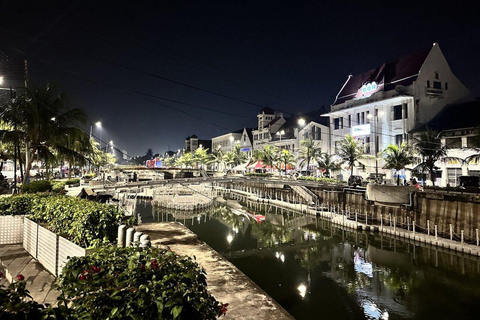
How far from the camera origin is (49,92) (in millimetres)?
21922

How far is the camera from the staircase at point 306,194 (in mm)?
45906

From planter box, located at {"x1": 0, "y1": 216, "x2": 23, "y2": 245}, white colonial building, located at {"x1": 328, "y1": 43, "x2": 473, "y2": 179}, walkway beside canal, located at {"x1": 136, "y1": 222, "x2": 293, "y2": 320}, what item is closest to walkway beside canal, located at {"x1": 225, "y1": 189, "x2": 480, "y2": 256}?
white colonial building, located at {"x1": 328, "y1": 43, "x2": 473, "y2": 179}

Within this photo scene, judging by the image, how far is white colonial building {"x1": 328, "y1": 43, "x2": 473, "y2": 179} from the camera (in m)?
49.0

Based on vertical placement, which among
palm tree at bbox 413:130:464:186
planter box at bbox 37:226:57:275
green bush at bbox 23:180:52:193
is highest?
palm tree at bbox 413:130:464:186

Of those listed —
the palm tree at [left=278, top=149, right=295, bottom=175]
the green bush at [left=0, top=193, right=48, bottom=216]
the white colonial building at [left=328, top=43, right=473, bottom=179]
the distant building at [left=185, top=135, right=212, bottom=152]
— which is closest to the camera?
the green bush at [left=0, top=193, right=48, bottom=216]

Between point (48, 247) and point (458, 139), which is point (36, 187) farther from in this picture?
point (458, 139)

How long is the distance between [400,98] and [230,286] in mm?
49569

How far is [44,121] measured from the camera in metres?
21.4

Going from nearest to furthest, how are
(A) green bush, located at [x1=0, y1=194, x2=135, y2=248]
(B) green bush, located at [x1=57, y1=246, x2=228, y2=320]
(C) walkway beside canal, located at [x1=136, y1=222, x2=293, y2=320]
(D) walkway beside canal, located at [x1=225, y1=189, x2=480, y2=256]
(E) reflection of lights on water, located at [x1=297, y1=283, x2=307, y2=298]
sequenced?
(B) green bush, located at [x1=57, y1=246, x2=228, y2=320]
(C) walkway beside canal, located at [x1=136, y1=222, x2=293, y2=320]
(A) green bush, located at [x1=0, y1=194, x2=135, y2=248]
(E) reflection of lights on water, located at [x1=297, y1=283, x2=307, y2=298]
(D) walkway beside canal, located at [x1=225, y1=189, x2=480, y2=256]

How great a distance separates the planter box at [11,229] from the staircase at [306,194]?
38.7m

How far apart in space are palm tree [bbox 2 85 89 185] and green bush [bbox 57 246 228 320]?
20.2m

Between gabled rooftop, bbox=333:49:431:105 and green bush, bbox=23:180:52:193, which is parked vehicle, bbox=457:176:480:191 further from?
green bush, bbox=23:180:52:193

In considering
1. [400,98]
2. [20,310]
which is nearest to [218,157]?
[400,98]

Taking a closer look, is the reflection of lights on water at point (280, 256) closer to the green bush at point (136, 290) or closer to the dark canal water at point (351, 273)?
the dark canal water at point (351, 273)
